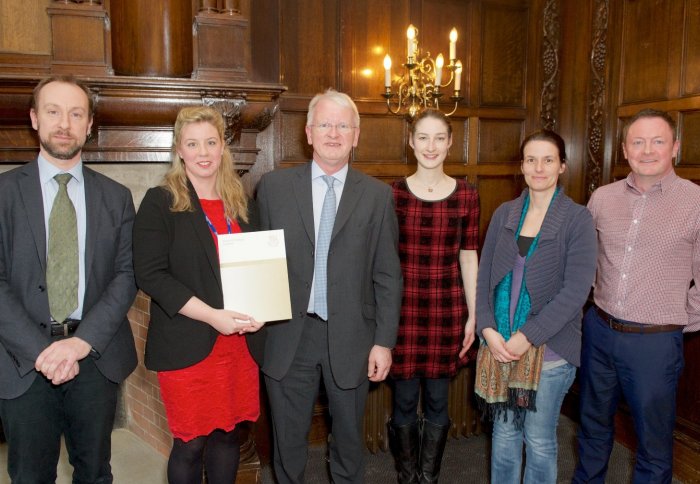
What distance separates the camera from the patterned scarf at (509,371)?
2078 mm

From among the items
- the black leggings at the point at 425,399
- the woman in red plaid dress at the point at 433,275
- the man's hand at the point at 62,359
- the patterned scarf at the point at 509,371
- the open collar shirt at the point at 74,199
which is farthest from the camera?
the black leggings at the point at 425,399

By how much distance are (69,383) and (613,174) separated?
2.73 metres

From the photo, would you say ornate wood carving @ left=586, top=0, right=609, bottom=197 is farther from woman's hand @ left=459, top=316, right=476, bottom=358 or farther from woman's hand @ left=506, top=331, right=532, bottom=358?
woman's hand @ left=506, top=331, right=532, bottom=358

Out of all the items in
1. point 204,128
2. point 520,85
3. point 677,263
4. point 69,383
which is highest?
point 520,85

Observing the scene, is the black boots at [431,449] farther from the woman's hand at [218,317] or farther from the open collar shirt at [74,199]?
the open collar shirt at [74,199]

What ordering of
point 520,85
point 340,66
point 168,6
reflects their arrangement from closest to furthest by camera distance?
point 168,6 < point 340,66 < point 520,85

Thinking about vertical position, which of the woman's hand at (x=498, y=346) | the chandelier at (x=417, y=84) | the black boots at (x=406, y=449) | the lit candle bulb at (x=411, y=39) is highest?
the lit candle bulb at (x=411, y=39)

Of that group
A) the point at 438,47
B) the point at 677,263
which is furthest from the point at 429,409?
the point at 438,47

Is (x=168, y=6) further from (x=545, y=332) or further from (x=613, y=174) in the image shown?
(x=613, y=174)

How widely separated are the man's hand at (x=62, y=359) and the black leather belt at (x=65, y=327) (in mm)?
36

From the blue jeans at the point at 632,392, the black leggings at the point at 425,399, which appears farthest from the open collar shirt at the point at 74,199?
the blue jeans at the point at 632,392

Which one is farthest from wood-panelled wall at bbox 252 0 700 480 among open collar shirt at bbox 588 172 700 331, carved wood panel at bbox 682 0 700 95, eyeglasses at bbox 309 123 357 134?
eyeglasses at bbox 309 123 357 134

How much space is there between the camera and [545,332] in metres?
2.02

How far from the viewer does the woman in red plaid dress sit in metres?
2.27
